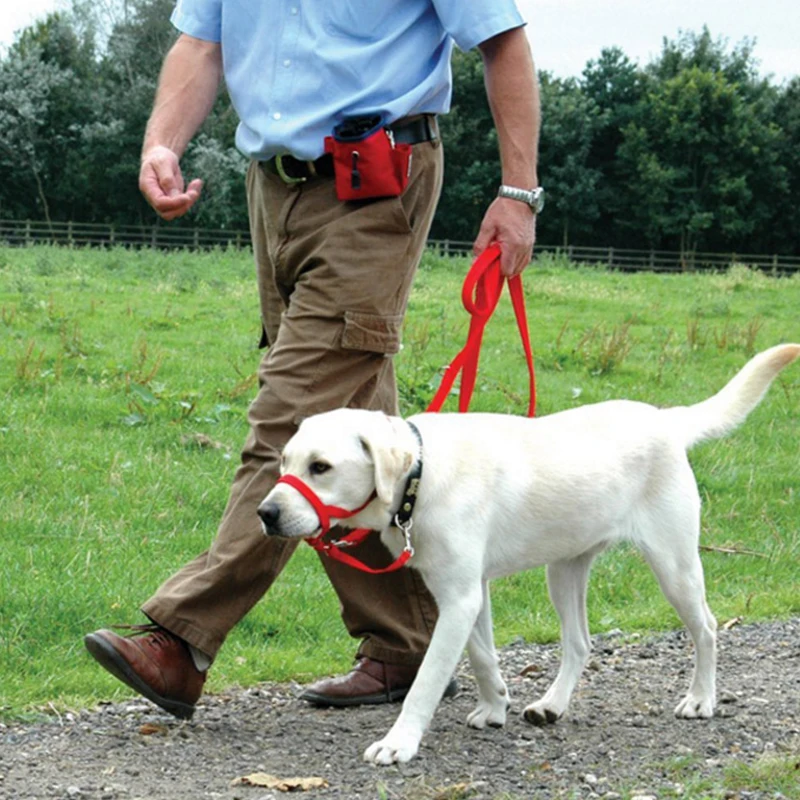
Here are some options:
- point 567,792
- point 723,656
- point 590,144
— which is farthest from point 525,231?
point 590,144

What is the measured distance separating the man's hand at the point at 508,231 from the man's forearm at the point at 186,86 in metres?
1.10

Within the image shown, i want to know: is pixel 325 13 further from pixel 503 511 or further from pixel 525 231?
pixel 503 511

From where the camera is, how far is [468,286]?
13.9 ft

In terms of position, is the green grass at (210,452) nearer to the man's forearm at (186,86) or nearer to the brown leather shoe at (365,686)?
the brown leather shoe at (365,686)

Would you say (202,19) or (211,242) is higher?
(202,19)

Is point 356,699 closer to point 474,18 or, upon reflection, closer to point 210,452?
point 474,18

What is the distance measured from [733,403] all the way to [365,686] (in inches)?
62.5

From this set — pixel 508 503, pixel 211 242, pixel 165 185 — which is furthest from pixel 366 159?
pixel 211 242

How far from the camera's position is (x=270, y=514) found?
3539mm

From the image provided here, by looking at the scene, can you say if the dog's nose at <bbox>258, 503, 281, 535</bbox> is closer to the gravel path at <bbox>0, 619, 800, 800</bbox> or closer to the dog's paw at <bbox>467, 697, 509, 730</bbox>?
the gravel path at <bbox>0, 619, 800, 800</bbox>

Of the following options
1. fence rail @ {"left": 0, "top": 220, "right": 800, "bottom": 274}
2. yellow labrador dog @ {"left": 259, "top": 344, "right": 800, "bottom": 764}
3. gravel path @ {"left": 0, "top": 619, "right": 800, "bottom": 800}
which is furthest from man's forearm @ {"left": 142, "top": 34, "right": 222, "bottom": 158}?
fence rail @ {"left": 0, "top": 220, "right": 800, "bottom": 274}

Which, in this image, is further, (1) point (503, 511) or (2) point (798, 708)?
(2) point (798, 708)

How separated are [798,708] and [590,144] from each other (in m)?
55.3

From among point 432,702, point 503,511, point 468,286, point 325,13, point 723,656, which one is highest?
point 325,13
